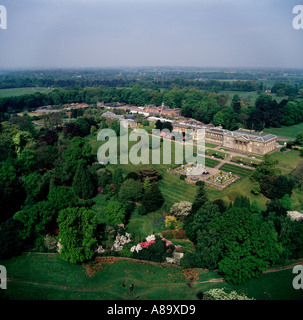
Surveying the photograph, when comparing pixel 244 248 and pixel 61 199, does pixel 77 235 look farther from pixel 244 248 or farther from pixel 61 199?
pixel 244 248

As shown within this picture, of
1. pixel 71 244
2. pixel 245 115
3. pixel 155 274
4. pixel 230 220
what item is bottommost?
pixel 155 274

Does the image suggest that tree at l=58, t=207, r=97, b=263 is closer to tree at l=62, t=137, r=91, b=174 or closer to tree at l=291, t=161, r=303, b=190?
tree at l=62, t=137, r=91, b=174

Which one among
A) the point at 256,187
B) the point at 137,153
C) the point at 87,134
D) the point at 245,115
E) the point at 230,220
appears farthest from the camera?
the point at 245,115

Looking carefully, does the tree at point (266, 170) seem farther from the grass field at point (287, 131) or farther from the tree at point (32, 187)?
the grass field at point (287, 131)
